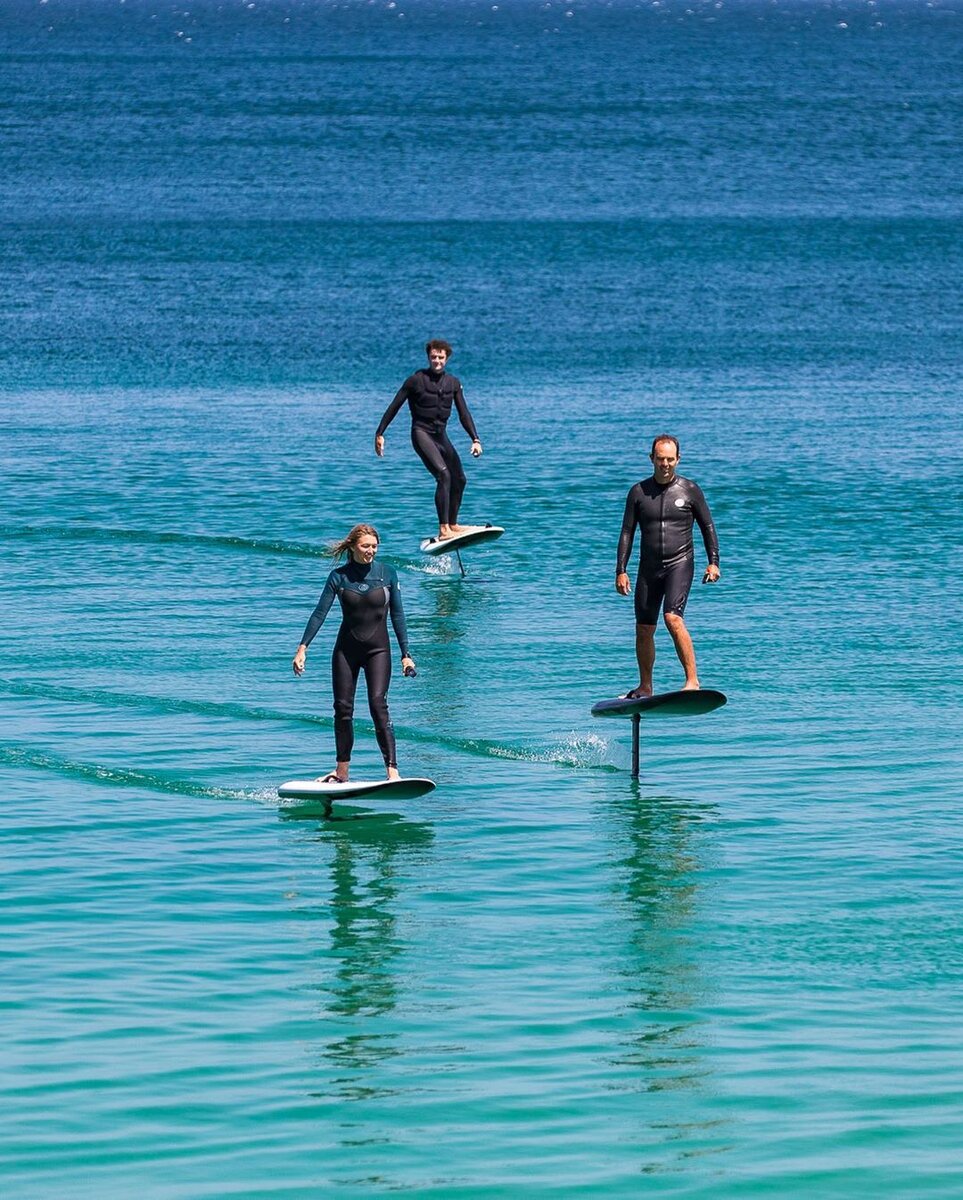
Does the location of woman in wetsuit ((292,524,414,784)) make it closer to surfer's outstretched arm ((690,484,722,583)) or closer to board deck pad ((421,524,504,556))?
surfer's outstretched arm ((690,484,722,583))

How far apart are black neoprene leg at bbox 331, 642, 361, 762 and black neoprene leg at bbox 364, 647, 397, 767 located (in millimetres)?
127

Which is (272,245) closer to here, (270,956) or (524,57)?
(270,956)

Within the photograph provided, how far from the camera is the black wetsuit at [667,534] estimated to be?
1980cm

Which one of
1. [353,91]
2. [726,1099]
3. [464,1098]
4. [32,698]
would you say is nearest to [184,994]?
[464,1098]

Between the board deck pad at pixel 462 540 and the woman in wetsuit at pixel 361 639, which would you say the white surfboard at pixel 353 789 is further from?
the board deck pad at pixel 462 540

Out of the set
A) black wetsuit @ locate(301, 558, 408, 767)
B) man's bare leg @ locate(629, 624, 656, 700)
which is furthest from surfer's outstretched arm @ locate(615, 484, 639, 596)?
black wetsuit @ locate(301, 558, 408, 767)

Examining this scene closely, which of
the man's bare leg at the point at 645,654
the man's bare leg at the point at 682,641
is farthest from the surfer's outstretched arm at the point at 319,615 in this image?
the man's bare leg at the point at 682,641

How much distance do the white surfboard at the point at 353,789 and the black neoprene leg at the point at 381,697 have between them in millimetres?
182

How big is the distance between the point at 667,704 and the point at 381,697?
92.7 inches

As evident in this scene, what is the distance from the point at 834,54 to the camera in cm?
16400

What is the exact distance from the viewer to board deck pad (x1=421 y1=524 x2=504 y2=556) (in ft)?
97.1

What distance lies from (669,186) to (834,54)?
78.0 m

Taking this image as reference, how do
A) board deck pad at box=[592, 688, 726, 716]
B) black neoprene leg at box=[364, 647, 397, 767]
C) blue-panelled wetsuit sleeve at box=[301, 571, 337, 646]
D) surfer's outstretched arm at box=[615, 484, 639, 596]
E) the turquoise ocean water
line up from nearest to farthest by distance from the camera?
the turquoise ocean water, blue-panelled wetsuit sleeve at box=[301, 571, 337, 646], black neoprene leg at box=[364, 647, 397, 767], board deck pad at box=[592, 688, 726, 716], surfer's outstretched arm at box=[615, 484, 639, 596]

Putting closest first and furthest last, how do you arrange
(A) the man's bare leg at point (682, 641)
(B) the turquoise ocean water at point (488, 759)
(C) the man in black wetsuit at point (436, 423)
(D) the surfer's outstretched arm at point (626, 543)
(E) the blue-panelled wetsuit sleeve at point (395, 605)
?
(B) the turquoise ocean water at point (488, 759) < (E) the blue-panelled wetsuit sleeve at point (395, 605) < (D) the surfer's outstretched arm at point (626, 543) < (A) the man's bare leg at point (682, 641) < (C) the man in black wetsuit at point (436, 423)
